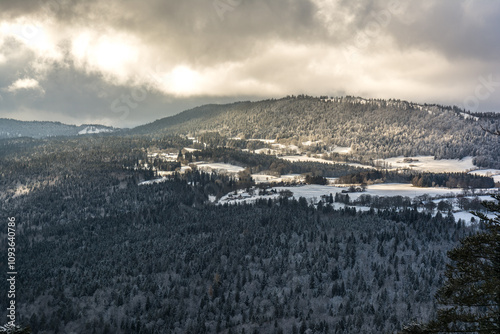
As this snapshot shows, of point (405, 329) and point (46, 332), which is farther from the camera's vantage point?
point (46, 332)

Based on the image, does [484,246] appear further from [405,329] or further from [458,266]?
[405,329]

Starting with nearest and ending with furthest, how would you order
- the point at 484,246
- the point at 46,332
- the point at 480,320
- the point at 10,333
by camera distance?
1. the point at 480,320
2. the point at 484,246
3. the point at 10,333
4. the point at 46,332

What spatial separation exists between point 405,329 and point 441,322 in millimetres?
2323

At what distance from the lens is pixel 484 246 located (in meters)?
29.2

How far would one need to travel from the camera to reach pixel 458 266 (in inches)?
1158

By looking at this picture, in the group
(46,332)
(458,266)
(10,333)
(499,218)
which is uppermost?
(499,218)

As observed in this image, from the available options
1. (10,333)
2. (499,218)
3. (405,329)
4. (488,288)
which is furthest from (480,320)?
(10,333)

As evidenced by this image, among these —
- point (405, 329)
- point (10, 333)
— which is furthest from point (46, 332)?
point (405, 329)

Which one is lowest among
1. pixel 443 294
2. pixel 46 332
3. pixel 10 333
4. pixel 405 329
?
pixel 46 332

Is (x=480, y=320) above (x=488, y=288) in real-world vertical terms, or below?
below

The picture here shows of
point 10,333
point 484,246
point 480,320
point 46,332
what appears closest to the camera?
point 480,320

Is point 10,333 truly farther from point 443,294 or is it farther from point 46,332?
point 46,332

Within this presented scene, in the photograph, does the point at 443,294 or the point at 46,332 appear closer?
the point at 443,294

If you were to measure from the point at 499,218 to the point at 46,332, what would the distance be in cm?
21421
